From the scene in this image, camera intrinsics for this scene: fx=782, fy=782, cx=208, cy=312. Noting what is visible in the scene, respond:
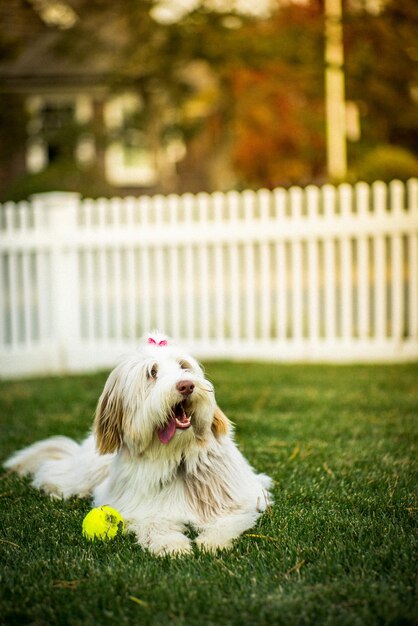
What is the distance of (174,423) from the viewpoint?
10.9 ft

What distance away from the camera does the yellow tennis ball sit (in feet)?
10.9

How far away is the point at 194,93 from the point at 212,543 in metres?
17.5

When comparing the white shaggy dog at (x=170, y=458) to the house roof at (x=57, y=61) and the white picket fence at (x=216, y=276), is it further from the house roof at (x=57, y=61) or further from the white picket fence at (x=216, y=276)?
the house roof at (x=57, y=61)

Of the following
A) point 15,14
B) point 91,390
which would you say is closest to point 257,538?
point 91,390

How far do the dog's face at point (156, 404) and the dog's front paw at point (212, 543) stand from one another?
0.40 meters

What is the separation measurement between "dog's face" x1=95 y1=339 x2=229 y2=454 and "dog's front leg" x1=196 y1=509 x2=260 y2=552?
1.17 feet

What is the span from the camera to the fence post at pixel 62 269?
828 centimetres

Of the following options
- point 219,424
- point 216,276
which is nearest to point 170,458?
point 219,424

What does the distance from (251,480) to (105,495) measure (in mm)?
692

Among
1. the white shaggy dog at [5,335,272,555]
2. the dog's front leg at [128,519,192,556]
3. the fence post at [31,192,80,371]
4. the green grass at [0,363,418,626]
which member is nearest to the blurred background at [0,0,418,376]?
the fence post at [31,192,80,371]

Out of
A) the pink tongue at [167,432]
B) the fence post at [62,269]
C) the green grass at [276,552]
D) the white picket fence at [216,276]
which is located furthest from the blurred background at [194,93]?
the pink tongue at [167,432]

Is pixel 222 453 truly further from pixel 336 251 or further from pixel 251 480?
pixel 336 251

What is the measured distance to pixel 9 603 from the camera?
2.66m

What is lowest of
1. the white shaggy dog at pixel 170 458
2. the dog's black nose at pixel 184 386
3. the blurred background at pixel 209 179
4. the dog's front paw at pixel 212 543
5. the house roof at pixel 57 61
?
the dog's front paw at pixel 212 543
